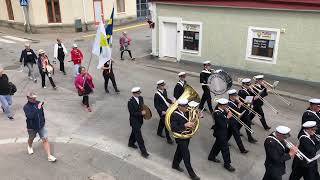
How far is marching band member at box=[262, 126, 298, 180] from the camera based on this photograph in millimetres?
7309

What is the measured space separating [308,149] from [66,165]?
5737 millimetres

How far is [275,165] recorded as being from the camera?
7480mm

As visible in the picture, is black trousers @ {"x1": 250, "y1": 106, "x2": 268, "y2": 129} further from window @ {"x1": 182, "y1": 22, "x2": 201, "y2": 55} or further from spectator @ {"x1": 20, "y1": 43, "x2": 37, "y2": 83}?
spectator @ {"x1": 20, "y1": 43, "x2": 37, "y2": 83}

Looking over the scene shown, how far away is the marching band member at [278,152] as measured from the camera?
7.31 meters

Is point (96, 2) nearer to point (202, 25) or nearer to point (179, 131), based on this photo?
point (202, 25)

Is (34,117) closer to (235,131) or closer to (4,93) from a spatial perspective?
(4,93)

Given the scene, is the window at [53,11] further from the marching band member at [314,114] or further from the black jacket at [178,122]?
the marching band member at [314,114]

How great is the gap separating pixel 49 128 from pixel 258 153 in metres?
6.27

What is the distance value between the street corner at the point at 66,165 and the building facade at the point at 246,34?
29.8ft

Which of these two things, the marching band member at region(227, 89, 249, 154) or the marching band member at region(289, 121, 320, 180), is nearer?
the marching band member at region(289, 121, 320, 180)

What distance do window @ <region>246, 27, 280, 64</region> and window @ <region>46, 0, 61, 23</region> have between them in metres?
15.6

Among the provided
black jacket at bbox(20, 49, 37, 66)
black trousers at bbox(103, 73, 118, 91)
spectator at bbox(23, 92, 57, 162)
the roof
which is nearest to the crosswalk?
black jacket at bbox(20, 49, 37, 66)

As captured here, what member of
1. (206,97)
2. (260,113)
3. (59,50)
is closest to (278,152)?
(260,113)

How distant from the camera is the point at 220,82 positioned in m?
11.7
